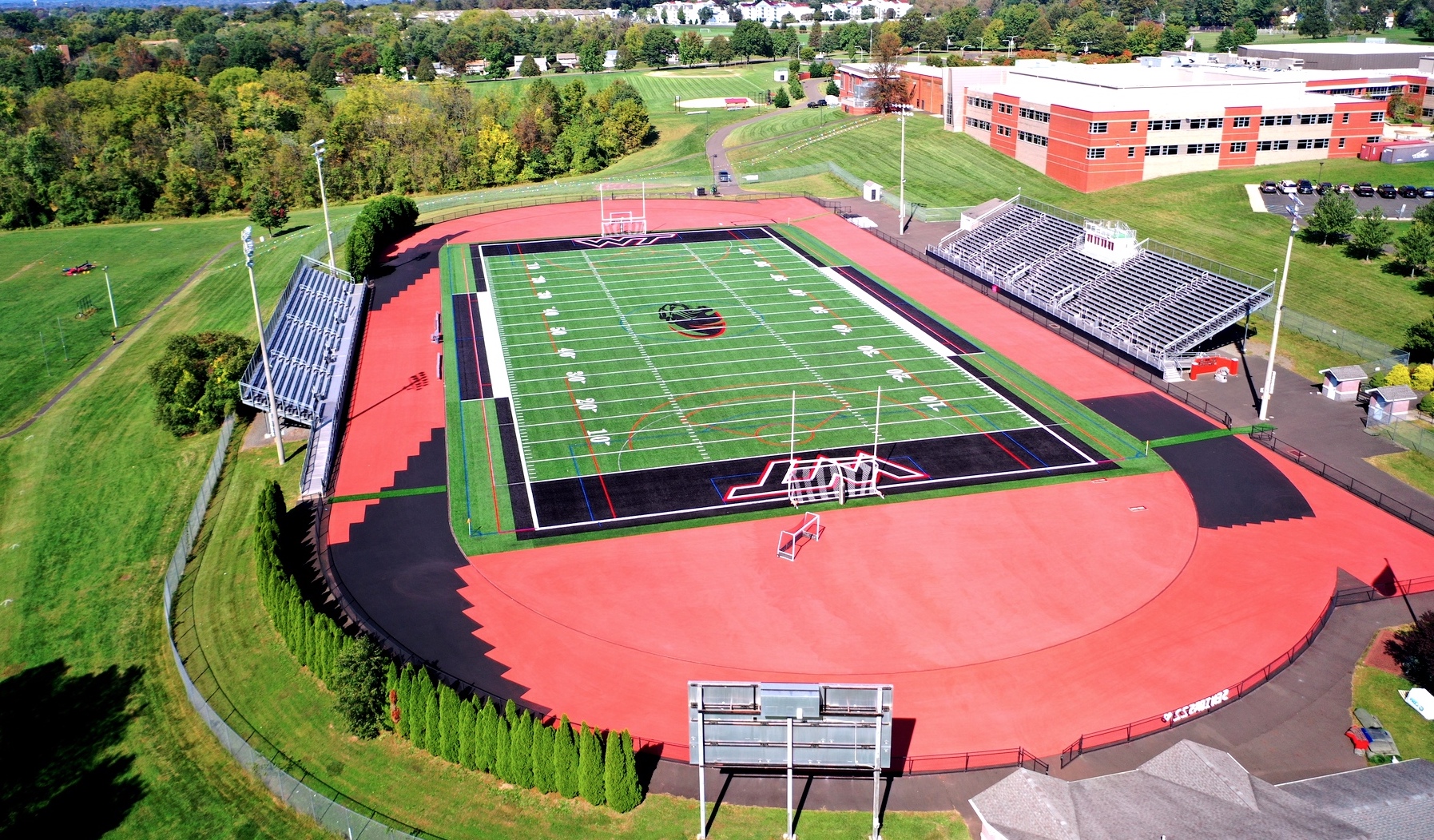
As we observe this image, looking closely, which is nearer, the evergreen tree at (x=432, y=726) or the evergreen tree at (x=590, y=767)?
the evergreen tree at (x=590, y=767)

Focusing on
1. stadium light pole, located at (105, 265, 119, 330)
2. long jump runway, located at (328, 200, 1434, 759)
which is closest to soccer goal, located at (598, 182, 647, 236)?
stadium light pole, located at (105, 265, 119, 330)

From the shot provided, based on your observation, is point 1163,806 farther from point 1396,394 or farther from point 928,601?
point 1396,394

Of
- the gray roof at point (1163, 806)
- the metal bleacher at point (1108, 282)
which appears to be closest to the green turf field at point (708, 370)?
the metal bleacher at point (1108, 282)

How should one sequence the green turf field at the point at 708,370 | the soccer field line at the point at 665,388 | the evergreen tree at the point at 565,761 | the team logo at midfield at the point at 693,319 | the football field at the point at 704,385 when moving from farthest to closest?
the team logo at midfield at the point at 693,319, the green turf field at the point at 708,370, the soccer field line at the point at 665,388, the football field at the point at 704,385, the evergreen tree at the point at 565,761

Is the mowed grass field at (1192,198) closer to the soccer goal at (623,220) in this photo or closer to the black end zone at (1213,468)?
the black end zone at (1213,468)

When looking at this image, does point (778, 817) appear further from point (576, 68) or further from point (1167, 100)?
point (576, 68)

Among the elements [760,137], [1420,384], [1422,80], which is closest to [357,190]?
[760,137]
